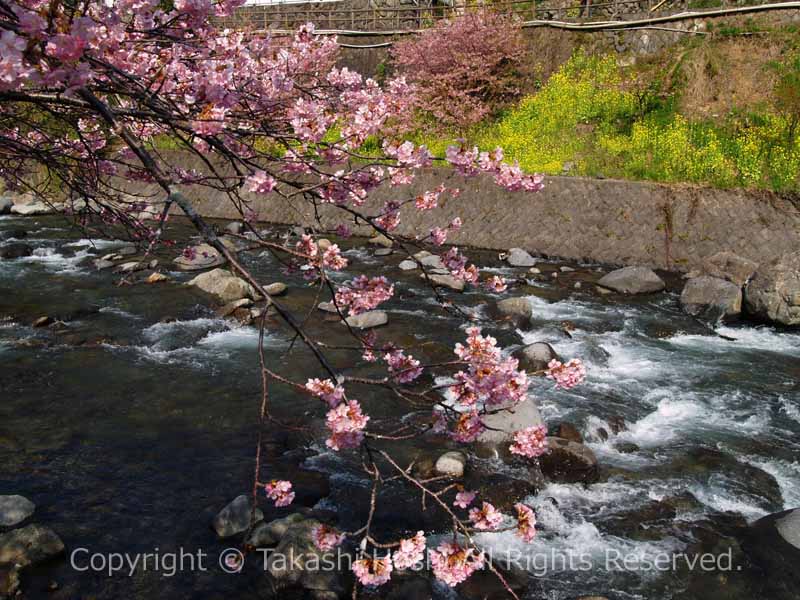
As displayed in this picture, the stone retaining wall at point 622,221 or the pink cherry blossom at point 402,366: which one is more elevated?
the pink cherry blossom at point 402,366

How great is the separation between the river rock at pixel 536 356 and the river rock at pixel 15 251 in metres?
12.1

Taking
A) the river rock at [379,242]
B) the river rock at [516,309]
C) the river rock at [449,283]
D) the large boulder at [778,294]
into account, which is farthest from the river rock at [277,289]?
the large boulder at [778,294]

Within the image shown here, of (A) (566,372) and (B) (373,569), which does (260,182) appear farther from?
(A) (566,372)

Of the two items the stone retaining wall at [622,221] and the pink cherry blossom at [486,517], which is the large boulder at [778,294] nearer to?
the stone retaining wall at [622,221]

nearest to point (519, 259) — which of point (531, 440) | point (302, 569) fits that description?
point (302, 569)

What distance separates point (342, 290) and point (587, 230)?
12.0 m

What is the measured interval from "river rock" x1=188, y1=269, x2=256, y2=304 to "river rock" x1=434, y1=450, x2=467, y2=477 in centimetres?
643

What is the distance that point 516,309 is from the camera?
Result: 10.7m

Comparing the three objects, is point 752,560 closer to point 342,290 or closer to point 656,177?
point 342,290

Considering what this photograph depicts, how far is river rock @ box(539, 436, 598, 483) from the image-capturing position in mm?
6062

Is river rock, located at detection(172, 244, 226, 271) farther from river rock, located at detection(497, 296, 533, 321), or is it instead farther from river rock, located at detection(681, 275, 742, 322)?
river rock, located at detection(681, 275, 742, 322)

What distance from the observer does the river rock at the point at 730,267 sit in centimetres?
1228

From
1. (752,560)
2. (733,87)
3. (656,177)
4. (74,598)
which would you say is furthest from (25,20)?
(733,87)

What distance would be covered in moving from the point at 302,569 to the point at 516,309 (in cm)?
687
